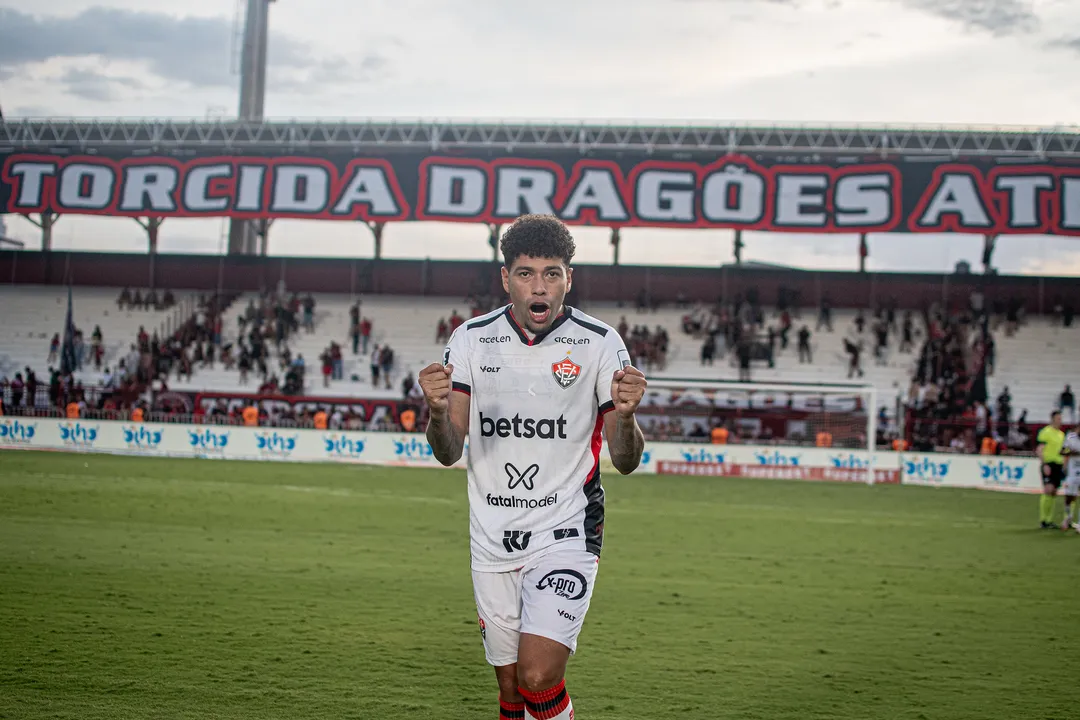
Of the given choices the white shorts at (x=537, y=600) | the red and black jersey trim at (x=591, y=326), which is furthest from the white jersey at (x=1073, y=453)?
the white shorts at (x=537, y=600)

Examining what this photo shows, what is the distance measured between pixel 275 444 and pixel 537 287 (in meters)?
23.9

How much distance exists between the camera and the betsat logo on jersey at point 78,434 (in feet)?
90.5

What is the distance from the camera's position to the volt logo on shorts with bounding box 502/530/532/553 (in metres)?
4.79

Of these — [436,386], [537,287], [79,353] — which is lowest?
[436,386]

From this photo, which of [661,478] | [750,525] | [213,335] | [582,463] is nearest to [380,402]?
[213,335]

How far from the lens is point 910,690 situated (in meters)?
7.37

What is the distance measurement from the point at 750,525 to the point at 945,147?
2545 cm

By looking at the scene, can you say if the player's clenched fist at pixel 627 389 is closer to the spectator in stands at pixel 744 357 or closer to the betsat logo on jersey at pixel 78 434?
the betsat logo on jersey at pixel 78 434

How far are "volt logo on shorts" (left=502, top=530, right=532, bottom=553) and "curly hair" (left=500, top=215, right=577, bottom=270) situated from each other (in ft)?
4.03

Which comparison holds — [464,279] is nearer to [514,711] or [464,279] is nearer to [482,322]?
[482,322]

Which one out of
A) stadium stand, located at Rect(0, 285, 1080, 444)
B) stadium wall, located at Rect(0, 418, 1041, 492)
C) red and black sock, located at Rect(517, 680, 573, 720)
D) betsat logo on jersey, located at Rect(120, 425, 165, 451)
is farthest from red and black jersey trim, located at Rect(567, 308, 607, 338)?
stadium stand, located at Rect(0, 285, 1080, 444)

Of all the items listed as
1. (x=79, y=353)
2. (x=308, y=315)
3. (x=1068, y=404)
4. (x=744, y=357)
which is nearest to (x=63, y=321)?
(x=79, y=353)

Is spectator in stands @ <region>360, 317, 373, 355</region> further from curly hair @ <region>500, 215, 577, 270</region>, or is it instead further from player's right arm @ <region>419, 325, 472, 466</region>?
curly hair @ <region>500, 215, 577, 270</region>

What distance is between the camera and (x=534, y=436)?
4.86 m
